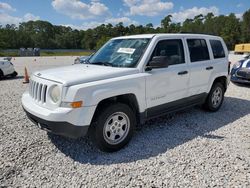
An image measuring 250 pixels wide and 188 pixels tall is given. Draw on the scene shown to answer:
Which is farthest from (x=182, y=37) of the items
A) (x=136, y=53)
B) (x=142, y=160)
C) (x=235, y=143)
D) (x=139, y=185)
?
(x=139, y=185)

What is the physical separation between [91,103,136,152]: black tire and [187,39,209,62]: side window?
2.03m

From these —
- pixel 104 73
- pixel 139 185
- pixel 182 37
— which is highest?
pixel 182 37

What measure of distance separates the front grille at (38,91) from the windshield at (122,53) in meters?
1.23

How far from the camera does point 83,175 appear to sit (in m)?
3.09

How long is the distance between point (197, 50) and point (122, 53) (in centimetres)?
182

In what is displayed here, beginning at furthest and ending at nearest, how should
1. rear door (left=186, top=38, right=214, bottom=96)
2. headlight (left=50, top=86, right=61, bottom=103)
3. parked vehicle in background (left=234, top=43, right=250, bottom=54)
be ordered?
parked vehicle in background (left=234, top=43, right=250, bottom=54), rear door (left=186, top=38, right=214, bottom=96), headlight (left=50, top=86, right=61, bottom=103)

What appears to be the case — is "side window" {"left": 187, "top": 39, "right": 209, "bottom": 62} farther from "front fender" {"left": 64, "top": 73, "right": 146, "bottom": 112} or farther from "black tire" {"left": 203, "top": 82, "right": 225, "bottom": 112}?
Result: "front fender" {"left": 64, "top": 73, "right": 146, "bottom": 112}

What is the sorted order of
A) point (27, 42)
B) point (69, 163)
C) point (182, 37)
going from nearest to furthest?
point (69, 163)
point (182, 37)
point (27, 42)

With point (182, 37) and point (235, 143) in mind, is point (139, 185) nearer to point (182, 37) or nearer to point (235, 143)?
point (235, 143)

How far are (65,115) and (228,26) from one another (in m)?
91.1

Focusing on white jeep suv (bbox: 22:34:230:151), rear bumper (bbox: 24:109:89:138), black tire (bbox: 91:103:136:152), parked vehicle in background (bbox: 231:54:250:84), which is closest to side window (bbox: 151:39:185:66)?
white jeep suv (bbox: 22:34:230:151)

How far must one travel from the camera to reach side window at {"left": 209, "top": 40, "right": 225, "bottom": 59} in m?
5.52

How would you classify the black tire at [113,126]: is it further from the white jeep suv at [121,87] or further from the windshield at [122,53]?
the windshield at [122,53]

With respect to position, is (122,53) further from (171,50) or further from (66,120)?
(66,120)
